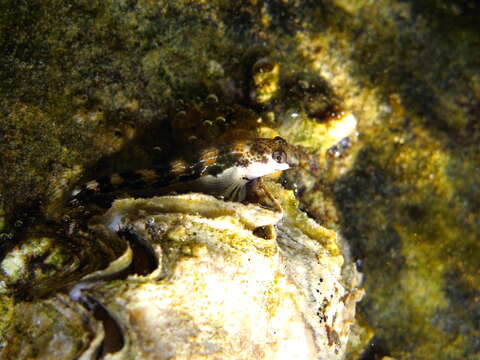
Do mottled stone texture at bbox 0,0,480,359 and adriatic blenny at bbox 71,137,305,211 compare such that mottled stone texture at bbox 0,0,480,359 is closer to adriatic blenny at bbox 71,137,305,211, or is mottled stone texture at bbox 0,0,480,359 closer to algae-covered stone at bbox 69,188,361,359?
adriatic blenny at bbox 71,137,305,211

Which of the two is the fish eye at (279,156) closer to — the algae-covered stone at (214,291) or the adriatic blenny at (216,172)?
the adriatic blenny at (216,172)

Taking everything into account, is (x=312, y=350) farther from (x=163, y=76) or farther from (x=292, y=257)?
(x=163, y=76)

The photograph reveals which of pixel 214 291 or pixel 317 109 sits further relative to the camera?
pixel 317 109

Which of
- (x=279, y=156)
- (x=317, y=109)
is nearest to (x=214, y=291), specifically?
(x=279, y=156)

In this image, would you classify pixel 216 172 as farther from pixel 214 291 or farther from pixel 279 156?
pixel 214 291

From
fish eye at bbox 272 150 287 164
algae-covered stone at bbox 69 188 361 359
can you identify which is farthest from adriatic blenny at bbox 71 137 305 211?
algae-covered stone at bbox 69 188 361 359

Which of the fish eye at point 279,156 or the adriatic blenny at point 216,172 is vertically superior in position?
the fish eye at point 279,156

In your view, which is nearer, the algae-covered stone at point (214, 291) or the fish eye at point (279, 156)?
the algae-covered stone at point (214, 291)

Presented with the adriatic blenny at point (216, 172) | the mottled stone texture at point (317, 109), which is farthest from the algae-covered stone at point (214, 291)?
the mottled stone texture at point (317, 109)
